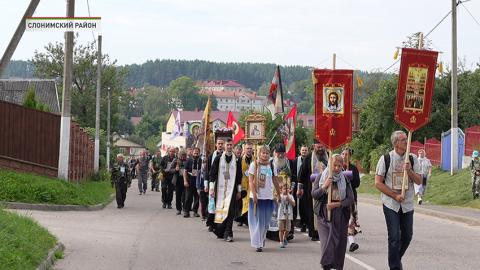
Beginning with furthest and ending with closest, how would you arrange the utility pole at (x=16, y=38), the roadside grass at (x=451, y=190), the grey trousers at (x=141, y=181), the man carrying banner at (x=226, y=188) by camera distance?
1. the grey trousers at (x=141, y=181)
2. the roadside grass at (x=451, y=190)
3. the utility pole at (x=16, y=38)
4. the man carrying banner at (x=226, y=188)

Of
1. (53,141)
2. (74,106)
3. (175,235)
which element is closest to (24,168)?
(53,141)

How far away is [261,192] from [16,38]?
19.4 ft

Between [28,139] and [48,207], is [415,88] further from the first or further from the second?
[28,139]

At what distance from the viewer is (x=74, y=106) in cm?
6194

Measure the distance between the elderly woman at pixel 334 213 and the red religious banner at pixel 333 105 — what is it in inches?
46.1

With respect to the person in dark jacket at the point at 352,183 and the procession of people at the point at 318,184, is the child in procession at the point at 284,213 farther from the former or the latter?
the person in dark jacket at the point at 352,183

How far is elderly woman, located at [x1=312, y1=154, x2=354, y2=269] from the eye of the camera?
11.2 m

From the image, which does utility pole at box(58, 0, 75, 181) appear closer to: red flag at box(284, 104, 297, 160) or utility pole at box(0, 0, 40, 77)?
red flag at box(284, 104, 297, 160)

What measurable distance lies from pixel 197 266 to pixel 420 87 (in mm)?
4029

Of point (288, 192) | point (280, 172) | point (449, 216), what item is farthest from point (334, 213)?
point (449, 216)

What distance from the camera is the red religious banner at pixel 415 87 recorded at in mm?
12023

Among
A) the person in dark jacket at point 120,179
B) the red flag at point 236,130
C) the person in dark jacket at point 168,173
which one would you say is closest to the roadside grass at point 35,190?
the person in dark jacket at point 120,179

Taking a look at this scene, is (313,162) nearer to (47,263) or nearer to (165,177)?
(47,263)

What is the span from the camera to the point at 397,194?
35.0ft
